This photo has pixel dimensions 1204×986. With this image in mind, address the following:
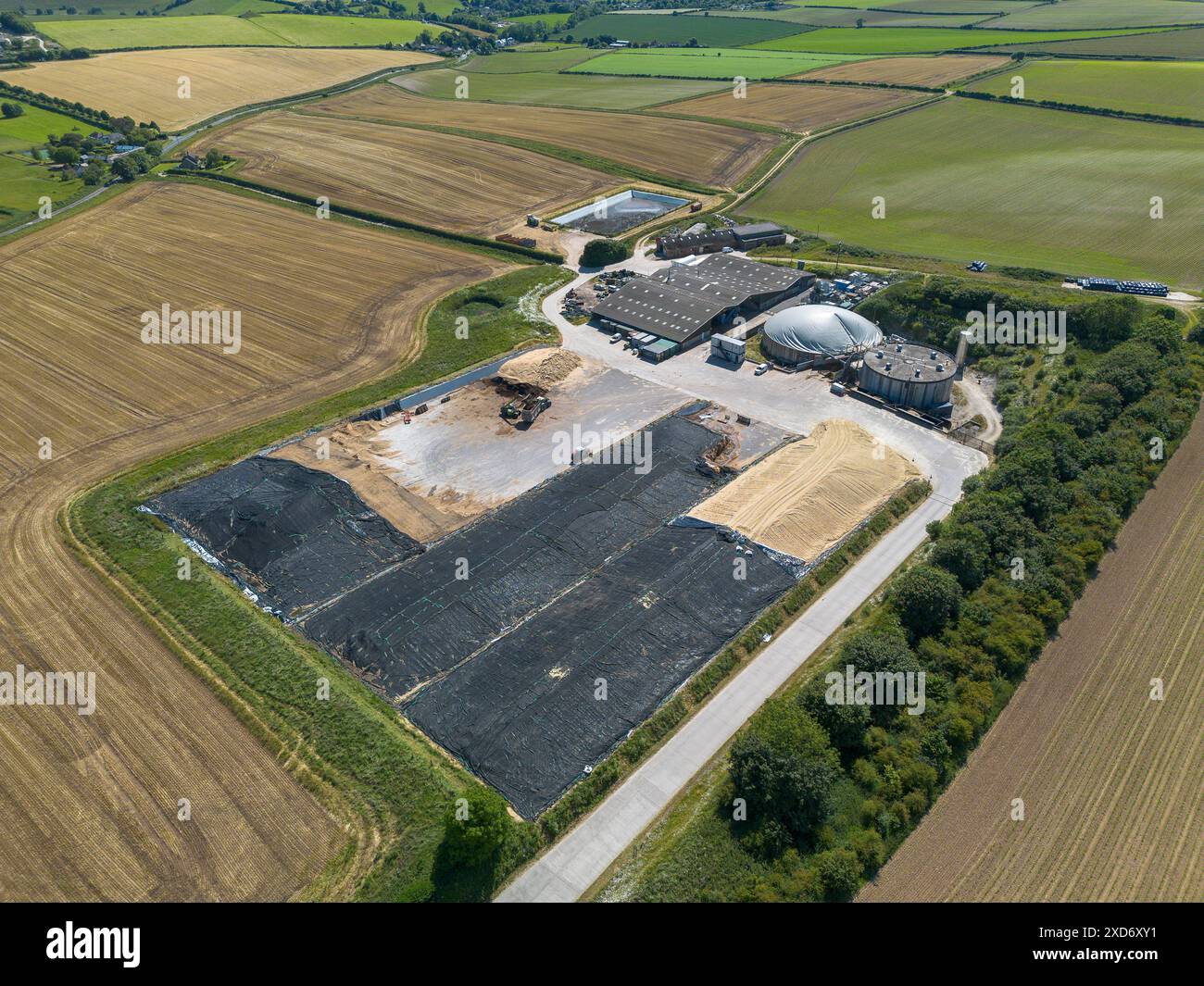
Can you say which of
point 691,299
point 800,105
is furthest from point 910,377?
point 800,105

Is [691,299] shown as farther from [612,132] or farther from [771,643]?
[612,132]

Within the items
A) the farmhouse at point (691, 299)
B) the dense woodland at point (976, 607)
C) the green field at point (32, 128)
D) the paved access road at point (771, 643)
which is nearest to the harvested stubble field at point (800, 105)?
the farmhouse at point (691, 299)

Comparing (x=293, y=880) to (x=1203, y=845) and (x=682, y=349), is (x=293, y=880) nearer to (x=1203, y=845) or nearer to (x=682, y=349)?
(x=1203, y=845)

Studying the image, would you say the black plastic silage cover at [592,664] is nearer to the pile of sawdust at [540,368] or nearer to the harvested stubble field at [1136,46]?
the pile of sawdust at [540,368]

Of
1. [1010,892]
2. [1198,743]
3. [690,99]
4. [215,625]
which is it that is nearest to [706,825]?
[1010,892]

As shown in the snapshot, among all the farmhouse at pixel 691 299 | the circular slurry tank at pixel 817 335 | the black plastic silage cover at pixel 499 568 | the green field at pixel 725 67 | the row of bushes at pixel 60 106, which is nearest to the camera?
the black plastic silage cover at pixel 499 568

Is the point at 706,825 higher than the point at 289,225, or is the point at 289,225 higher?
the point at 289,225
